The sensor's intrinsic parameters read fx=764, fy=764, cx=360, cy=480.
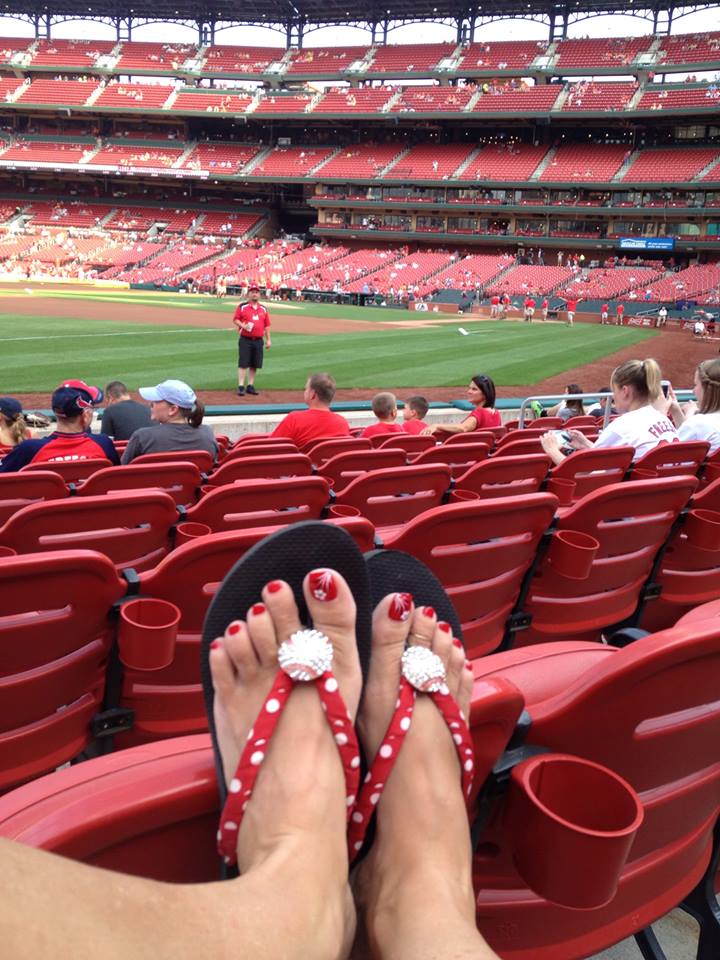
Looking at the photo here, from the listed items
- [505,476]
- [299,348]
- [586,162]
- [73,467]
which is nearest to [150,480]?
[73,467]

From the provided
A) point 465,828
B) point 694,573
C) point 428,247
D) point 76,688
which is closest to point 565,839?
point 465,828

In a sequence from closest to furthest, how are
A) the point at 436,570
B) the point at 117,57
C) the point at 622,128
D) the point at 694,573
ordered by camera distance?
the point at 436,570 < the point at 694,573 < the point at 622,128 < the point at 117,57

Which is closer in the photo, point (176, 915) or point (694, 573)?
point (176, 915)

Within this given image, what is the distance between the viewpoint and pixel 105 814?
0.92m

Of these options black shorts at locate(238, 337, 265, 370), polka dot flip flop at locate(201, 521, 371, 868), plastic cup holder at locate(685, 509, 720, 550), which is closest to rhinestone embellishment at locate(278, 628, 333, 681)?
polka dot flip flop at locate(201, 521, 371, 868)

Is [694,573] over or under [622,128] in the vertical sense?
under

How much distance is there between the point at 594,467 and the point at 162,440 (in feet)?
9.24

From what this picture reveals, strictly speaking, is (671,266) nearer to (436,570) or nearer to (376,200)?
(376,200)

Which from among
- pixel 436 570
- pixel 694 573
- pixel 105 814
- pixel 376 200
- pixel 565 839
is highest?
pixel 376 200

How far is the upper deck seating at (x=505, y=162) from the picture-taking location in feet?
160

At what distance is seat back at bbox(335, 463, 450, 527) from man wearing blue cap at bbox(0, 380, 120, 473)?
6.93 feet

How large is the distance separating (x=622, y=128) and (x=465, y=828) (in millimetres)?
56293

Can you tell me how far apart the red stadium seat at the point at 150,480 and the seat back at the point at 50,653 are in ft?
5.49

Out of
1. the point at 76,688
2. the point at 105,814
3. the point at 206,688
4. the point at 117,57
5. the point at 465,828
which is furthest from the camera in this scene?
the point at 117,57
